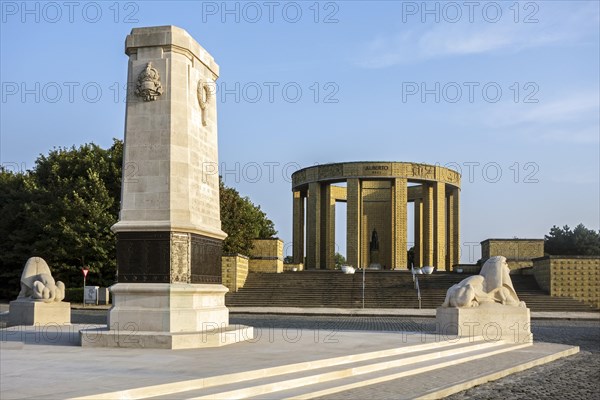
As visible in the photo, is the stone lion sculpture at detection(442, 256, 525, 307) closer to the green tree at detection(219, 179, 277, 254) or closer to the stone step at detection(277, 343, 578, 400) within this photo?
the stone step at detection(277, 343, 578, 400)

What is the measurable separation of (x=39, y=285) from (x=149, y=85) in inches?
355

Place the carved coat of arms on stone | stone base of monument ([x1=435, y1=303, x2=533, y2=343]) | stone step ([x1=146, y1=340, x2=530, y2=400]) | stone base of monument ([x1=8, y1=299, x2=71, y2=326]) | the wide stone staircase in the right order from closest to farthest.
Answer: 1. stone step ([x1=146, y1=340, x2=530, y2=400])
2. the carved coat of arms on stone
3. stone base of monument ([x1=435, y1=303, x2=533, y2=343])
4. stone base of monument ([x1=8, y1=299, x2=71, y2=326])
5. the wide stone staircase

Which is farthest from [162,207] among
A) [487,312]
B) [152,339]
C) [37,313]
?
[37,313]

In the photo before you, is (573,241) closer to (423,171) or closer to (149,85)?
(423,171)

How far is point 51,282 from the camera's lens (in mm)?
20156

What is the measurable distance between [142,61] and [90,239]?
74.9 feet

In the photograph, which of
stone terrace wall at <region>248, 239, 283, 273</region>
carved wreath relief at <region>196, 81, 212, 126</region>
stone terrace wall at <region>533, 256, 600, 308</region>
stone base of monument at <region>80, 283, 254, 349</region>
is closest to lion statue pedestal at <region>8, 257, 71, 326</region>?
stone base of monument at <region>80, 283, 254, 349</region>

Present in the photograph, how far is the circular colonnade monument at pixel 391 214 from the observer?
A: 147 feet

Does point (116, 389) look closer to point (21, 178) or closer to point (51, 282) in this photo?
point (51, 282)

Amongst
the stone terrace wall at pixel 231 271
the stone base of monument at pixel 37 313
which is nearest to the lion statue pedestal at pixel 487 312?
the stone base of monument at pixel 37 313

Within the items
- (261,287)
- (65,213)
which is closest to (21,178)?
(65,213)

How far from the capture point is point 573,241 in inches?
2623

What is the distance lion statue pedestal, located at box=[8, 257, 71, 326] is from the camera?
1936 cm

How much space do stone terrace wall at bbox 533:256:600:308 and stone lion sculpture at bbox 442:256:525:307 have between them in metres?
17.2
